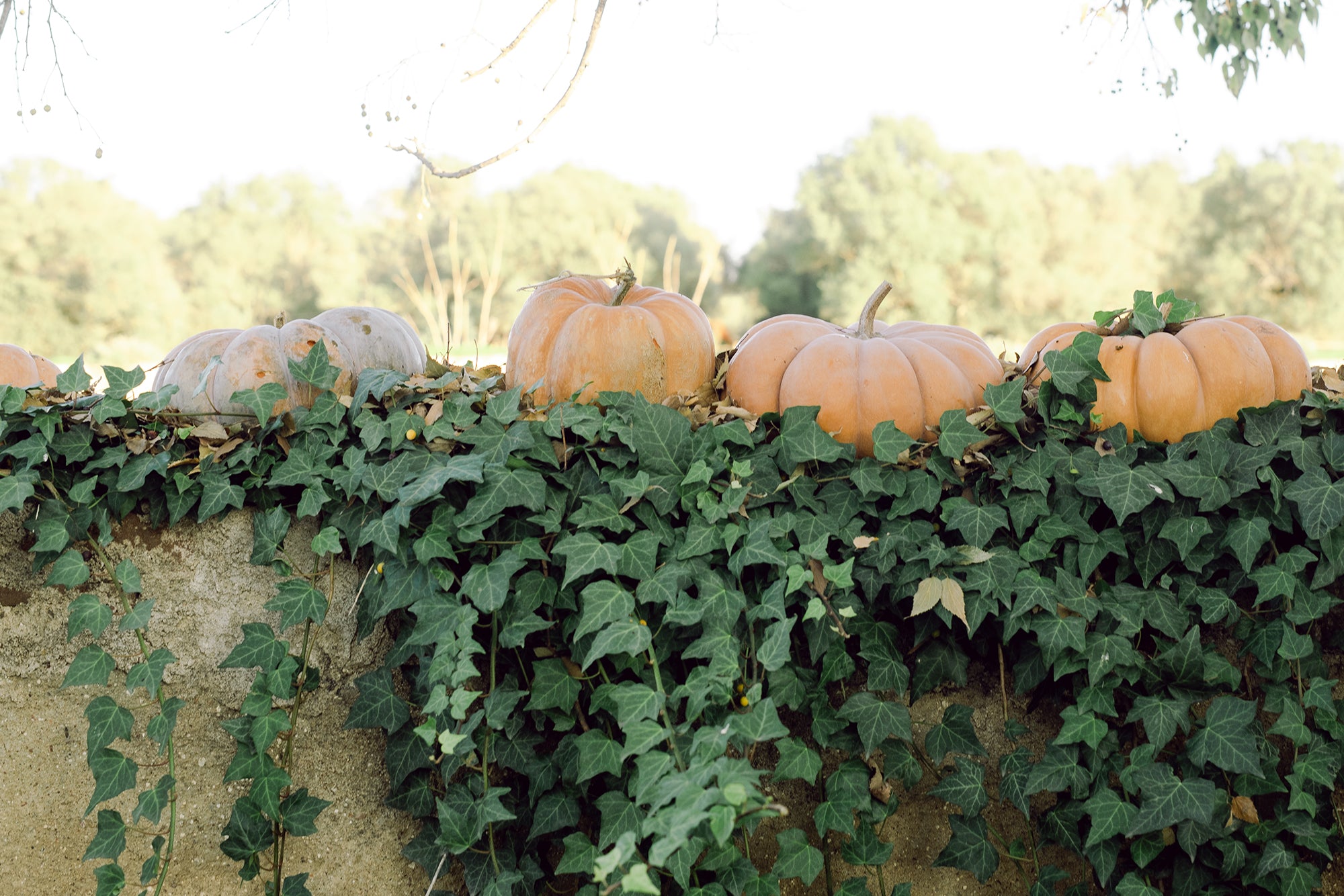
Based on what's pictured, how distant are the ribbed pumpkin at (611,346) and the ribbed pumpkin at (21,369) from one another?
1.54 meters

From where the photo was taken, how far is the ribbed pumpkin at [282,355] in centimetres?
221

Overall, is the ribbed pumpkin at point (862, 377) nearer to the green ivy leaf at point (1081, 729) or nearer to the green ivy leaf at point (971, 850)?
the green ivy leaf at point (1081, 729)

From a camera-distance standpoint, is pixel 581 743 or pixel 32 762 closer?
pixel 581 743

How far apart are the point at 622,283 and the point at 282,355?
0.88 metres

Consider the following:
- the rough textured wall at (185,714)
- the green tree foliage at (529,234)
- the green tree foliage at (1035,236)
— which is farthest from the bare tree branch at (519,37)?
the green tree foliage at (1035,236)

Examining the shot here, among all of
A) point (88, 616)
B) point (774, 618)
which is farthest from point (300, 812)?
point (774, 618)

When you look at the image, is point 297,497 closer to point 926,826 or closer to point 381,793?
point 381,793

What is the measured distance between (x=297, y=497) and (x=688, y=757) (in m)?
1.04

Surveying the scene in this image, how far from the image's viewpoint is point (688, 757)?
1.58m

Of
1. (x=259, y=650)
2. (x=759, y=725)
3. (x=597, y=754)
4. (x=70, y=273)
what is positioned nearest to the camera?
(x=759, y=725)

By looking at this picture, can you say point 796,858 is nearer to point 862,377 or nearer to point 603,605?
point 603,605

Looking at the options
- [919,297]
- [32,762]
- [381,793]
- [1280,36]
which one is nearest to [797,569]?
[381,793]

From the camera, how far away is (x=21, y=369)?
2.85 m

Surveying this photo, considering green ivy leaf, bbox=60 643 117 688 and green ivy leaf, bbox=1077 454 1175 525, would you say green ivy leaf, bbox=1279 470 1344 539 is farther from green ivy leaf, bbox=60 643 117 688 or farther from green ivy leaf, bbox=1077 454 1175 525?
green ivy leaf, bbox=60 643 117 688
